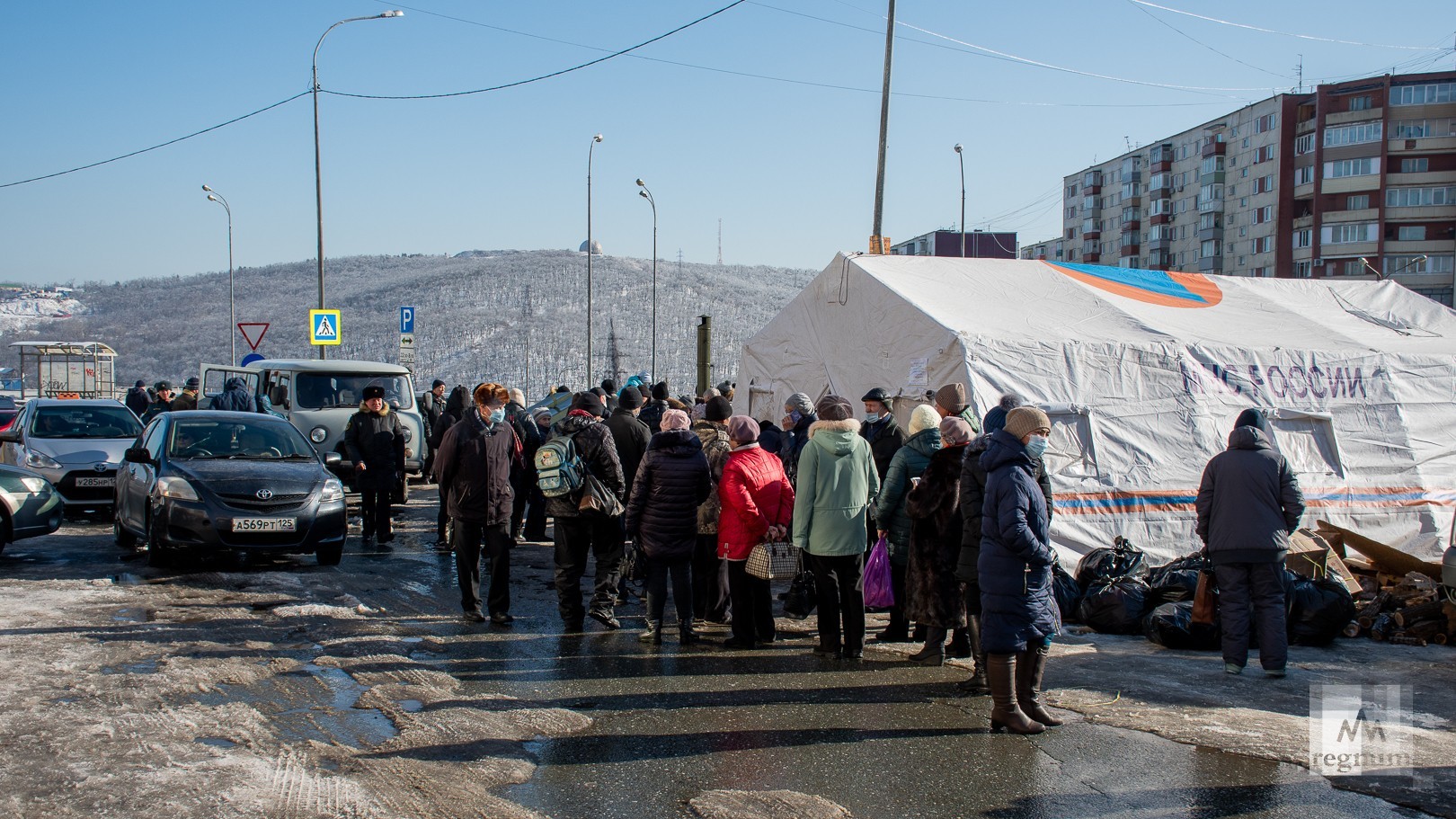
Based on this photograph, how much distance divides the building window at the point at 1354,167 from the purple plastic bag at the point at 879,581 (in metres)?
70.3

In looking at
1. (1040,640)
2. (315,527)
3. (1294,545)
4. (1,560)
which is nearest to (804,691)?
(1040,640)

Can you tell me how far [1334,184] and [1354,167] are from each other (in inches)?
56.2

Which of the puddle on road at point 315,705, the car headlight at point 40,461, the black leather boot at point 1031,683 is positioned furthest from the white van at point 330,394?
the black leather boot at point 1031,683

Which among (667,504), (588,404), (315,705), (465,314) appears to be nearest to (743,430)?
(667,504)

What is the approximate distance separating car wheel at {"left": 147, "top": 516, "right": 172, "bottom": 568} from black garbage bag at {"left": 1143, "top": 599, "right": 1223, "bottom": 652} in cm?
898

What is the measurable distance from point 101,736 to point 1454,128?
77.7 metres

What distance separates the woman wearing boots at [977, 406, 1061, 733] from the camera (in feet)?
18.9

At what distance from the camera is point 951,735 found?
5820 mm

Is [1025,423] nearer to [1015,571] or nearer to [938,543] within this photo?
[1015,571]

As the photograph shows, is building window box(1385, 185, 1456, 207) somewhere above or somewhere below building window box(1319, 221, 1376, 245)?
above

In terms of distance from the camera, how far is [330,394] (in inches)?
690

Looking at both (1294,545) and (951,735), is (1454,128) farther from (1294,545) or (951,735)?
(951,735)

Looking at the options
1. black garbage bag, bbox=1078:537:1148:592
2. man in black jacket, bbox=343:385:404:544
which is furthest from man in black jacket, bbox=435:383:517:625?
black garbage bag, bbox=1078:537:1148:592

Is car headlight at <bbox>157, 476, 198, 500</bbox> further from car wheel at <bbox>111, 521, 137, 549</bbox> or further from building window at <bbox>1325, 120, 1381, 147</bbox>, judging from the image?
building window at <bbox>1325, 120, 1381, 147</bbox>
